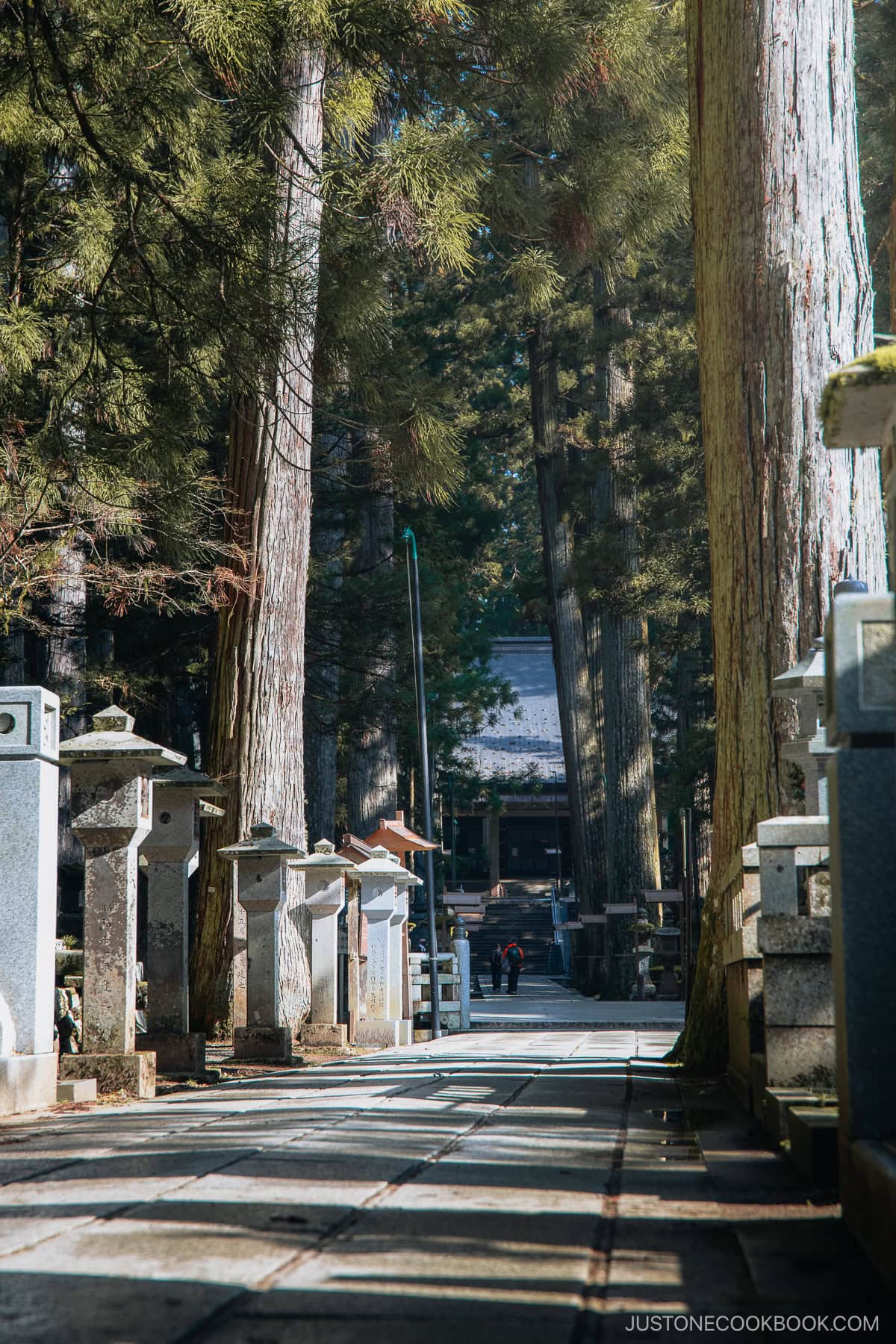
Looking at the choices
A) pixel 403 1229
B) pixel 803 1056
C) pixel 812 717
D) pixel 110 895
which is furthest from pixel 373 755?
pixel 403 1229

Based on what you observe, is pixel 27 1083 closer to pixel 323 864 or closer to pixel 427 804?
pixel 323 864

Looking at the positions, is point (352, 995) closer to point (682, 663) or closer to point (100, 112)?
point (100, 112)

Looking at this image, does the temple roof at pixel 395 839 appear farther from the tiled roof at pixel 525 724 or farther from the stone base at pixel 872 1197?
the tiled roof at pixel 525 724

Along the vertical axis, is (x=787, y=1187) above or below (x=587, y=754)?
below

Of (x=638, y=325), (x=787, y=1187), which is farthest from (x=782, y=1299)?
(x=638, y=325)

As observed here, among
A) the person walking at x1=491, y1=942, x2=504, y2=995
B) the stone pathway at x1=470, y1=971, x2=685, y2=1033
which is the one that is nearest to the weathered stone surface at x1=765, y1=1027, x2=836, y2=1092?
the stone pathway at x1=470, y1=971, x2=685, y2=1033

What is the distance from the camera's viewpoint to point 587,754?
2536 centimetres

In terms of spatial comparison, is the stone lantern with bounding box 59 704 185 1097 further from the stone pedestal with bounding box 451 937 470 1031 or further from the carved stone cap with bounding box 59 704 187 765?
the stone pedestal with bounding box 451 937 470 1031

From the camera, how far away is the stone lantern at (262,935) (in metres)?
8.07

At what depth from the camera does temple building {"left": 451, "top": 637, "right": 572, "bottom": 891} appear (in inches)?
1409

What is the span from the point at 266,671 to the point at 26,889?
4.82m

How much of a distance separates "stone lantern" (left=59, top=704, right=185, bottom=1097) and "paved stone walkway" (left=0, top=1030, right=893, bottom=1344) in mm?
1160

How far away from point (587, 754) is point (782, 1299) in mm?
23318

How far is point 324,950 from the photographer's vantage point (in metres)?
10.1
